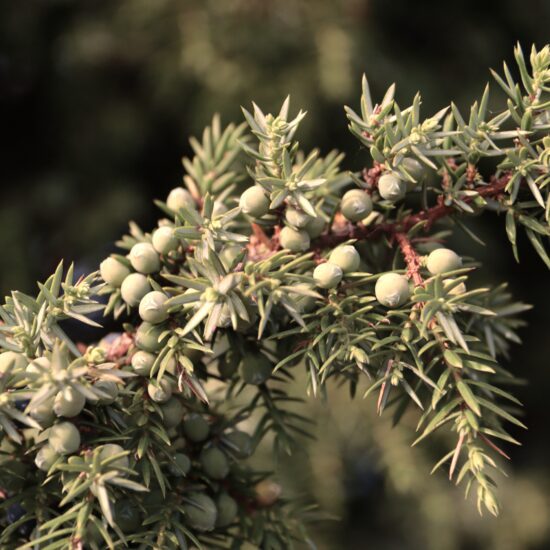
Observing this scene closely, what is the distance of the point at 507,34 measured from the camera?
6.44 feet

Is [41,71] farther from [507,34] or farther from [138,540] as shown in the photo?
[138,540]

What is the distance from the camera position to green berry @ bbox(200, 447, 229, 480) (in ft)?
1.71

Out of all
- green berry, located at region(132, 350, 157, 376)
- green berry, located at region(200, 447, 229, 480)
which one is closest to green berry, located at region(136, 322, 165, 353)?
green berry, located at region(132, 350, 157, 376)

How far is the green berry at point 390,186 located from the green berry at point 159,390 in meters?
0.19

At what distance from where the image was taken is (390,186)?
0.47 meters

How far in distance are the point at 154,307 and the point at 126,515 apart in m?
0.14

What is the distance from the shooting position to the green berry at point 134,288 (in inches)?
18.8

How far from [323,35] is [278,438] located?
1270mm

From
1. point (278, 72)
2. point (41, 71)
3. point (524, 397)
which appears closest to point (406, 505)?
point (524, 397)

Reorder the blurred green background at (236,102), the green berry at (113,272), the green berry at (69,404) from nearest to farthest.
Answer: the green berry at (69,404)
the green berry at (113,272)
the blurred green background at (236,102)

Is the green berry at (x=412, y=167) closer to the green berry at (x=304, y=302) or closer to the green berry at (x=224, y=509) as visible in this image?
the green berry at (x=304, y=302)

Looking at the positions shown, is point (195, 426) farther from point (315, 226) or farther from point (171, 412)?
point (315, 226)

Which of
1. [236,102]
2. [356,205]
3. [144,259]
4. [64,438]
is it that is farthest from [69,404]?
[236,102]

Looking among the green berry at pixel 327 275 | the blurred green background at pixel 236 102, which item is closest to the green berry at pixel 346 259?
the green berry at pixel 327 275
